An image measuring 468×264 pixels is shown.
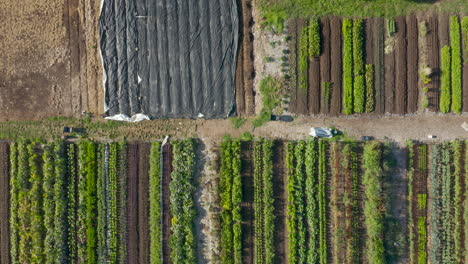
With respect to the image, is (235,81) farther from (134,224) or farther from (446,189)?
(446,189)

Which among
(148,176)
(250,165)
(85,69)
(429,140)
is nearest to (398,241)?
(429,140)

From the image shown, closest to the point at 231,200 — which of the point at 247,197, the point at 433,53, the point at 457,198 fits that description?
the point at 247,197

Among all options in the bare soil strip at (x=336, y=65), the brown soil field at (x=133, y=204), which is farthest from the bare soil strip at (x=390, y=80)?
the brown soil field at (x=133, y=204)

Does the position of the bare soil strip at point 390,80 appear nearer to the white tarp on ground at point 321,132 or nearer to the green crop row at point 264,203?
the white tarp on ground at point 321,132

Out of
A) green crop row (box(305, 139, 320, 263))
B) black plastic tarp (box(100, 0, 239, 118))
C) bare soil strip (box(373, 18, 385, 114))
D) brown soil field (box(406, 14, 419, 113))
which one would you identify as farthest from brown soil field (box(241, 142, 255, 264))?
brown soil field (box(406, 14, 419, 113))

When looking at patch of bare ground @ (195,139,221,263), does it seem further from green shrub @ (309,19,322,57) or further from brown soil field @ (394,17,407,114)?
brown soil field @ (394,17,407,114)

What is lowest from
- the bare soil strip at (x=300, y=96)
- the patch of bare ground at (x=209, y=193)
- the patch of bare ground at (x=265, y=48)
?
the patch of bare ground at (x=209, y=193)

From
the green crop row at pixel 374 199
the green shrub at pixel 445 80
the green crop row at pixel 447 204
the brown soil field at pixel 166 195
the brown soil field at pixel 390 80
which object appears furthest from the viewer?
the brown soil field at pixel 166 195
